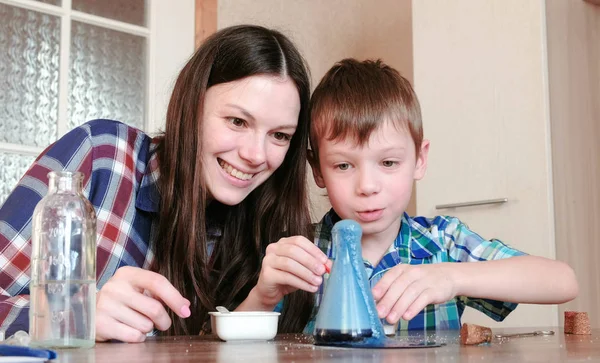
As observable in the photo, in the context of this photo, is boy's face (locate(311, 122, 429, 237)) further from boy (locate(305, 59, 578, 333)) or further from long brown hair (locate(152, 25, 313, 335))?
long brown hair (locate(152, 25, 313, 335))

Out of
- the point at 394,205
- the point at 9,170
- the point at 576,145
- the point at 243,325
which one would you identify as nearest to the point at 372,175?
the point at 394,205

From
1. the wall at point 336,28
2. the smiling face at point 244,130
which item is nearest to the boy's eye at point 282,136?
the smiling face at point 244,130

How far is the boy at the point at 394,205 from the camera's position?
121 centimetres

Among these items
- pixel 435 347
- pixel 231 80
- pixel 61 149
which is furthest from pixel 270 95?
pixel 435 347

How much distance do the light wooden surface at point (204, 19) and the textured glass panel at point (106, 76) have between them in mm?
232

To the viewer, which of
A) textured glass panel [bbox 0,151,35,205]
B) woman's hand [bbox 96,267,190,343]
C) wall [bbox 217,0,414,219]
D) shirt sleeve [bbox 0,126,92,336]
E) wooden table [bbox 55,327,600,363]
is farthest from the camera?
wall [bbox 217,0,414,219]

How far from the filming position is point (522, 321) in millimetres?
2432

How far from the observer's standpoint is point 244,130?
1383 mm

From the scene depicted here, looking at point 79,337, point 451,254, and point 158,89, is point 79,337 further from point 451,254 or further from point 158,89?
point 158,89

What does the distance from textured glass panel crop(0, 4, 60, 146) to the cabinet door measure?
4.45 ft

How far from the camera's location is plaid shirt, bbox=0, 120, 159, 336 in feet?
3.97

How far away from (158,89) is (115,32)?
0.27 meters

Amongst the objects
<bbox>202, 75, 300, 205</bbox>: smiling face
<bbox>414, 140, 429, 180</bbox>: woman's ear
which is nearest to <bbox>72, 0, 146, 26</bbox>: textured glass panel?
<bbox>202, 75, 300, 205</bbox>: smiling face

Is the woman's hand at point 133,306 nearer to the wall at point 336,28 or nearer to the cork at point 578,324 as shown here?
the cork at point 578,324
